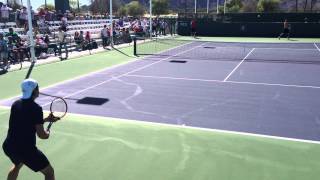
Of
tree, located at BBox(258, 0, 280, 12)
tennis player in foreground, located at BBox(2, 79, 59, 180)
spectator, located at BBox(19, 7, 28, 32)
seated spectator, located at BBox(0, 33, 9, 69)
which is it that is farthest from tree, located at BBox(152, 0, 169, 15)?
tennis player in foreground, located at BBox(2, 79, 59, 180)

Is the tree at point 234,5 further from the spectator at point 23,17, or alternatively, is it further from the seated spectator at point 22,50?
the seated spectator at point 22,50

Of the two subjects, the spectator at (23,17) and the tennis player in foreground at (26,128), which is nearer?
the tennis player in foreground at (26,128)

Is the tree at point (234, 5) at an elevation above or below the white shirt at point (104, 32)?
above

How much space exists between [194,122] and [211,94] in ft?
11.2

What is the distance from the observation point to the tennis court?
7.14 meters

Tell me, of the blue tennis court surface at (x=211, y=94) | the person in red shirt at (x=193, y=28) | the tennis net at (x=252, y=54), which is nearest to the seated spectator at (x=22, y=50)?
the blue tennis court surface at (x=211, y=94)

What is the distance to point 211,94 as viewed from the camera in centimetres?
1320

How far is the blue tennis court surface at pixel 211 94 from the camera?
10094 mm

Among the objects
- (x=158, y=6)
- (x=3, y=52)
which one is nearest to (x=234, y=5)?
(x=158, y=6)

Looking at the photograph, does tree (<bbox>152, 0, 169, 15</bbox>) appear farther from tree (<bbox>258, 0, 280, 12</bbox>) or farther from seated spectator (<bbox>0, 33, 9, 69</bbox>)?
seated spectator (<bbox>0, 33, 9, 69</bbox>)

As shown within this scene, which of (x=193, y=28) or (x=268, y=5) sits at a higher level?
(x=268, y=5)

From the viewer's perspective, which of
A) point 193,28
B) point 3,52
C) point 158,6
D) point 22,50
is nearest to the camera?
point 3,52

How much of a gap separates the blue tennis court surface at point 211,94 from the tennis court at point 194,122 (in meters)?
0.03

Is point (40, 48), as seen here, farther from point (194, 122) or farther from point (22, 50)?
point (194, 122)
